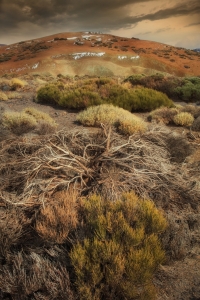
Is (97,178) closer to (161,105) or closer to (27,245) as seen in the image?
(27,245)

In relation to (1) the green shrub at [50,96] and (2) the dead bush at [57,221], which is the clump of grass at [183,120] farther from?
(2) the dead bush at [57,221]

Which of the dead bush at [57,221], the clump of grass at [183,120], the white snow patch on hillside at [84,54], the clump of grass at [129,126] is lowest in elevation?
the clump of grass at [183,120]

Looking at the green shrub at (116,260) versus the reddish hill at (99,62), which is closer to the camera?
the green shrub at (116,260)

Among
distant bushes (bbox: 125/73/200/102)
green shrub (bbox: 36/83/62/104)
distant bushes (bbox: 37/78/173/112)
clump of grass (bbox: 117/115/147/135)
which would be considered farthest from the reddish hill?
clump of grass (bbox: 117/115/147/135)

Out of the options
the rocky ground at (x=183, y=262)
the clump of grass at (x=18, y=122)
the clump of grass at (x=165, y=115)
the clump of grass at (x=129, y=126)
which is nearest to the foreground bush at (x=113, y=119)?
the clump of grass at (x=129, y=126)

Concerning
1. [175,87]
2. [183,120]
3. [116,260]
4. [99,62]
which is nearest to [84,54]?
[99,62]

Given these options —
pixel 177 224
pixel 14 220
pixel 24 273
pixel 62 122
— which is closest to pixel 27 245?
pixel 14 220

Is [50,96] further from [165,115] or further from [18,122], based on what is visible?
[165,115]

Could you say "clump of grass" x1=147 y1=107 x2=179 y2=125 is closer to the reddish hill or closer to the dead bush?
the dead bush

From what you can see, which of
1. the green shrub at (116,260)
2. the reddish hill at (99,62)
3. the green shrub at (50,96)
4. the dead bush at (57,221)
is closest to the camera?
the green shrub at (116,260)
